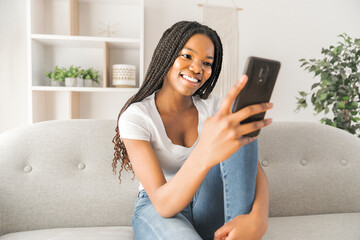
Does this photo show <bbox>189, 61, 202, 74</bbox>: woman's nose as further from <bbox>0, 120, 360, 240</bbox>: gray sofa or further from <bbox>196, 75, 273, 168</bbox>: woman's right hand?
<bbox>0, 120, 360, 240</bbox>: gray sofa

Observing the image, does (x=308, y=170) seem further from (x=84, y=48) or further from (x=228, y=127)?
(x=84, y=48)

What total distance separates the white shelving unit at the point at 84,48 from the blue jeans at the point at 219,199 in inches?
44.6

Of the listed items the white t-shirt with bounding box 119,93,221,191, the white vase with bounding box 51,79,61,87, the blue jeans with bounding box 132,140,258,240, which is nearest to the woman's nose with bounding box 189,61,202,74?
the white t-shirt with bounding box 119,93,221,191

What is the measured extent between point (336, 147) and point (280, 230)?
0.51 m

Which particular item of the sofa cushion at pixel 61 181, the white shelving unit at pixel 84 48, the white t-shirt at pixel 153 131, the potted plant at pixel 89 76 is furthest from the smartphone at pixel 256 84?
the potted plant at pixel 89 76

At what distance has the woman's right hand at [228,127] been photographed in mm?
517

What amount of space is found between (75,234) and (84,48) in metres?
1.37

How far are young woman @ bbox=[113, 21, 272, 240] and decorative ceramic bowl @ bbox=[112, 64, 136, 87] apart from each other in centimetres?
82

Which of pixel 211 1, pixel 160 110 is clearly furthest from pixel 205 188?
pixel 211 1

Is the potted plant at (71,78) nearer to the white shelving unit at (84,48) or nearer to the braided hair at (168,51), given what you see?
the white shelving unit at (84,48)

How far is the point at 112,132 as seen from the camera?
1173 millimetres

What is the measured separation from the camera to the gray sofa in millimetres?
997

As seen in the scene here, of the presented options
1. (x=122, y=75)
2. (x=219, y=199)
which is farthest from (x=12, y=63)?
(x=219, y=199)

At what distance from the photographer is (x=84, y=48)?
76.5 inches
